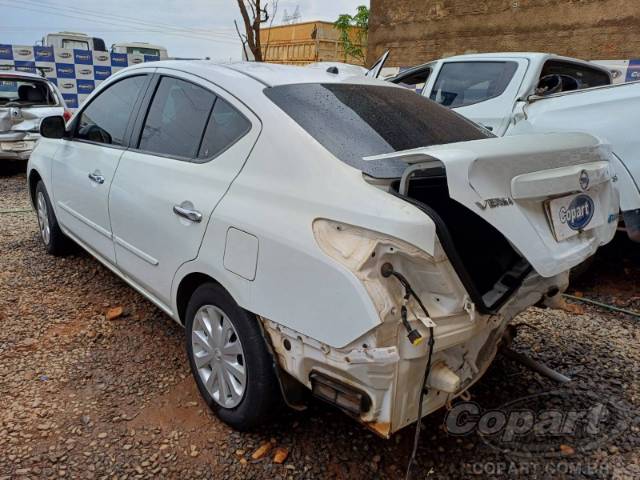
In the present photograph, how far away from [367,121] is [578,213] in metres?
Answer: 0.97

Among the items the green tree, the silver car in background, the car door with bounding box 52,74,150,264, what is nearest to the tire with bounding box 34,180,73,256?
the car door with bounding box 52,74,150,264

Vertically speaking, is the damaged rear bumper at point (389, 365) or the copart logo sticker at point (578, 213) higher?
the copart logo sticker at point (578, 213)

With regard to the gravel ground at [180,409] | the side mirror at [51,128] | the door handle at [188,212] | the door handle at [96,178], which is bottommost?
the gravel ground at [180,409]

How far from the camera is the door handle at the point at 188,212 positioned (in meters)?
2.29

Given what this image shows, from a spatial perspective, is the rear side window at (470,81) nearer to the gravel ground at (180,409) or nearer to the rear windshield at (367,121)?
the gravel ground at (180,409)

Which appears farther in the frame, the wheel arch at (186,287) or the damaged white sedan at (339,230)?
the wheel arch at (186,287)

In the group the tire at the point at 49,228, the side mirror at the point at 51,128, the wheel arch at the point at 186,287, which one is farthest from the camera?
the tire at the point at 49,228

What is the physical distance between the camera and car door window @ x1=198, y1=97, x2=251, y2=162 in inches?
90.8

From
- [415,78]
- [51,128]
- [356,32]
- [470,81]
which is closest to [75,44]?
[356,32]

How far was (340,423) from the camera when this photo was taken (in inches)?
97.2

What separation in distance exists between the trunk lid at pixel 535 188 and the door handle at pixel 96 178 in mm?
1997

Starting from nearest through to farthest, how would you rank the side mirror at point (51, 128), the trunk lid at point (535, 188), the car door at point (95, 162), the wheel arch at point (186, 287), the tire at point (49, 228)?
1. the trunk lid at point (535, 188)
2. the wheel arch at point (186, 287)
3. the car door at point (95, 162)
4. the side mirror at point (51, 128)
5. the tire at point (49, 228)

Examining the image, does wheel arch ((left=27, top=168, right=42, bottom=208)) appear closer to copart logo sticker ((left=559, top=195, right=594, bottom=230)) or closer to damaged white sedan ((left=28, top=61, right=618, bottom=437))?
damaged white sedan ((left=28, top=61, right=618, bottom=437))

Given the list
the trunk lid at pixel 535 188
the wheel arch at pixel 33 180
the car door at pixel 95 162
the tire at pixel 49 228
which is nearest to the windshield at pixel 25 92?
the wheel arch at pixel 33 180
